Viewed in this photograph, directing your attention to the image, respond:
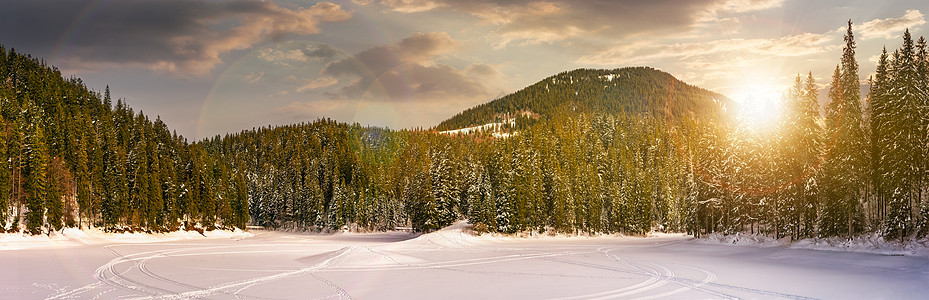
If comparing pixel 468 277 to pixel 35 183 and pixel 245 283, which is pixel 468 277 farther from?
pixel 35 183

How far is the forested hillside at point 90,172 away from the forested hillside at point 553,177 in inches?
11.6

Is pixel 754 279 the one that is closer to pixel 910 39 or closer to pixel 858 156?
pixel 858 156

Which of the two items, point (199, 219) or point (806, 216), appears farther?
point (199, 219)

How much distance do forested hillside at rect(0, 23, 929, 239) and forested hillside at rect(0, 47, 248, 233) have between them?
0.29 meters

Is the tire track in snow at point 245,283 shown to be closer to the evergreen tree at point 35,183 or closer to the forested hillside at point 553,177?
the forested hillside at point 553,177

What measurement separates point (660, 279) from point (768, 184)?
34.7m

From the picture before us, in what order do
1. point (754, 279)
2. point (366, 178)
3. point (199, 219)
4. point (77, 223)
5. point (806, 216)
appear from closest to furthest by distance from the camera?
point (754, 279) → point (806, 216) → point (77, 223) → point (199, 219) → point (366, 178)

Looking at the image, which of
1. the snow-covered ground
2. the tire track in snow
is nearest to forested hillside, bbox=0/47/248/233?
the snow-covered ground

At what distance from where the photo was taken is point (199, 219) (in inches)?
4277

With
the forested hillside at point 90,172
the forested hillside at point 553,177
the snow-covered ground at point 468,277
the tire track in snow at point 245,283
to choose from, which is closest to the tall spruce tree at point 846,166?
the forested hillside at point 553,177

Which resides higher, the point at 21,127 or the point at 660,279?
the point at 21,127

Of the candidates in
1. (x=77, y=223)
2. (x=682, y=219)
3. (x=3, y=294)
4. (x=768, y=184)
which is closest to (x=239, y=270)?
(x=3, y=294)

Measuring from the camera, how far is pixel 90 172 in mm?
87250

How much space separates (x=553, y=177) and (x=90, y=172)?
2986 inches
